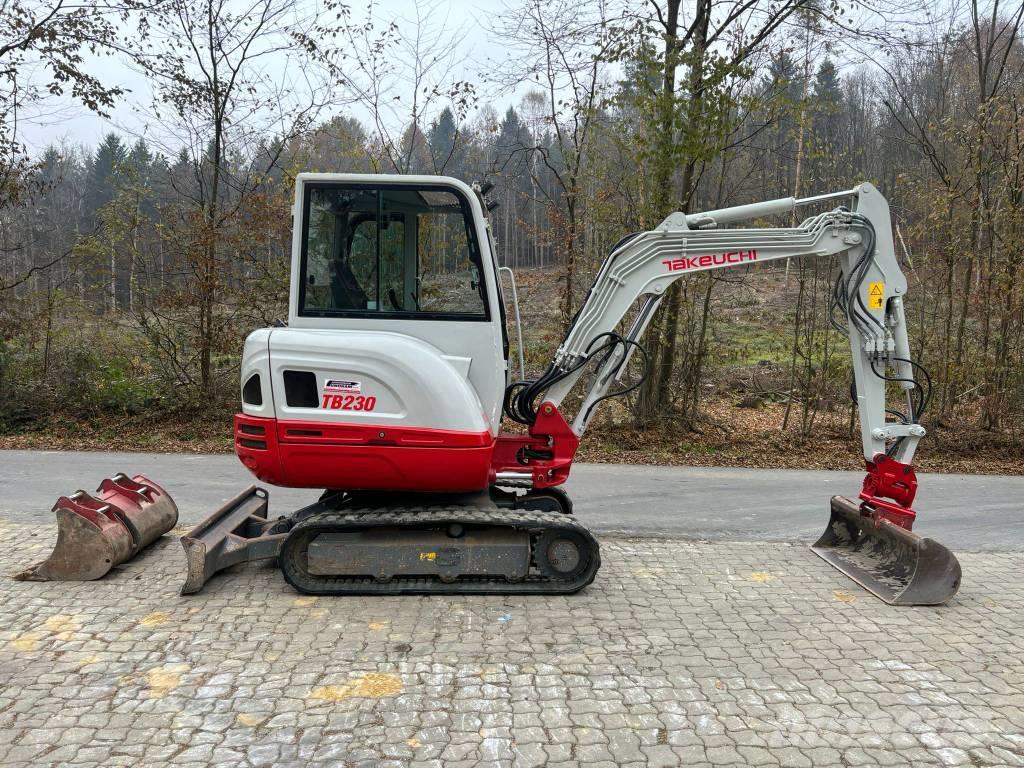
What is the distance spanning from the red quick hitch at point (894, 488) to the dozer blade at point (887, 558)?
0.10 metres

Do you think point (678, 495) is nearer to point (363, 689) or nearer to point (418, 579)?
point (418, 579)

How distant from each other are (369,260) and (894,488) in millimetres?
4373

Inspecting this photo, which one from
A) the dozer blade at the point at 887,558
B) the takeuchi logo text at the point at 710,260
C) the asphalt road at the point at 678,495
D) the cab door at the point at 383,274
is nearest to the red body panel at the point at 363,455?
the cab door at the point at 383,274

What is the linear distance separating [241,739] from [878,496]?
4.97 metres

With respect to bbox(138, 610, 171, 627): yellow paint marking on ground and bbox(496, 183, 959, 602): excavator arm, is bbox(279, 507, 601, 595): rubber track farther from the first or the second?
bbox(496, 183, 959, 602): excavator arm

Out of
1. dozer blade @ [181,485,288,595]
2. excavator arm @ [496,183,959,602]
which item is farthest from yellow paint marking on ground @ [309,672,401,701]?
excavator arm @ [496,183,959,602]

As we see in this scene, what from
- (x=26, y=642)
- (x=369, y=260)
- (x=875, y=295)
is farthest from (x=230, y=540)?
(x=875, y=295)

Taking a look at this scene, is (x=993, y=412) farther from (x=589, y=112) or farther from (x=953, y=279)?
(x=589, y=112)

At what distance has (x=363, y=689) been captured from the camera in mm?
3971

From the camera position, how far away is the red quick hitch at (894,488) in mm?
5930

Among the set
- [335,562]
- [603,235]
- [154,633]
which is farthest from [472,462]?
[603,235]

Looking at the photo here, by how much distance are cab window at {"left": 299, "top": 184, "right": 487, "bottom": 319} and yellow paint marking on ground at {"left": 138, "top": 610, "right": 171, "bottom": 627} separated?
86.6 inches

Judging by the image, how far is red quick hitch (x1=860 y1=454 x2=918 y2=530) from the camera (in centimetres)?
593

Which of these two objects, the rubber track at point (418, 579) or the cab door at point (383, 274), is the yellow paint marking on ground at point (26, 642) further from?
the cab door at point (383, 274)
